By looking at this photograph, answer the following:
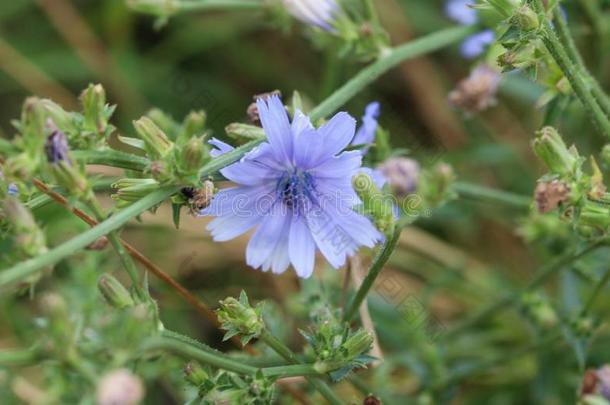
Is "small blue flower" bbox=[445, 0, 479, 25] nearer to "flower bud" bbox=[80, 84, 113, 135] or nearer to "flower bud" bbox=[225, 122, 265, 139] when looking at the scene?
"flower bud" bbox=[225, 122, 265, 139]

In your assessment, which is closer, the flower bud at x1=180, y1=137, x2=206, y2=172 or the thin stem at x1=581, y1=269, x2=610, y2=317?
the flower bud at x1=180, y1=137, x2=206, y2=172

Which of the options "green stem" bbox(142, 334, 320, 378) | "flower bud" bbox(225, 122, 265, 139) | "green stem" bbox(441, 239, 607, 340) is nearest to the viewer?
"green stem" bbox(142, 334, 320, 378)

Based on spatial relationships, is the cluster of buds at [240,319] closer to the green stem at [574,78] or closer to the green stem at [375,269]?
the green stem at [375,269]

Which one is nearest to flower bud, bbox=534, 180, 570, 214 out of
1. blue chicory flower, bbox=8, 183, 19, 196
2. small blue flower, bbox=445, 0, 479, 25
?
small blue flower, bbox=445, 0, 479, 25

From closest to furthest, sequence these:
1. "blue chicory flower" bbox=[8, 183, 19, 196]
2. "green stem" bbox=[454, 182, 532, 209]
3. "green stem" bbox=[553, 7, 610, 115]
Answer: "blue chicory flower" bbox=[8, 183, 19, 196], "green stem" bbox=[553, 7, 610, 115], "green stem" bbox=[454, 182, 532, 209]

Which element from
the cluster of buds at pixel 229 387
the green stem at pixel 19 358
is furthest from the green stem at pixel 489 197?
the green stem at pixel 19 358
